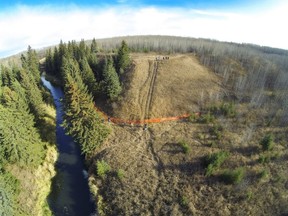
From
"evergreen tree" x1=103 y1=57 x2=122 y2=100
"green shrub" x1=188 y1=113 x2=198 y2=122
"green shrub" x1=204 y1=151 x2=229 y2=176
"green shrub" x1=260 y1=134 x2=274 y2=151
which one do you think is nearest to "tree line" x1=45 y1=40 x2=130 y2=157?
"evergreen tree" x1=103 y1=57 x2=122 y2=100

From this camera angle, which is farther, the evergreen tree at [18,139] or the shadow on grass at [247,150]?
the shadow on grass at [247,150]

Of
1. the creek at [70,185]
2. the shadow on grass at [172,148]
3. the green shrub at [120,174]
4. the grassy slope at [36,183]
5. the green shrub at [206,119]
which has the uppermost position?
the green shrub at [206,119]

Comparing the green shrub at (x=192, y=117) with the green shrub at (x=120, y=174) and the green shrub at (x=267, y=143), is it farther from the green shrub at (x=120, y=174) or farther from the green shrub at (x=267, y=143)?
the green shrub at (x=120, y=174)

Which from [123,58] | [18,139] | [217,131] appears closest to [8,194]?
[18,139]

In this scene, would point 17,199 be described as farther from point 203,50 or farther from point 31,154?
point 203,50

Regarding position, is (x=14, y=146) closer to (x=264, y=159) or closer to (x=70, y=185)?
(x=70, y=185)

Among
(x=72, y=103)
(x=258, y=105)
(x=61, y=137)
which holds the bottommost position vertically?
(x=61, y=137)

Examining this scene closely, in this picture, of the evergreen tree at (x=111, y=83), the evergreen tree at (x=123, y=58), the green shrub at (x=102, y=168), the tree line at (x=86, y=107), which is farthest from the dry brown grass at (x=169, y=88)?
the green shrub at (x=102, y=168)

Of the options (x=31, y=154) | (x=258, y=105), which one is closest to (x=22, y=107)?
(x=31, y=154)
